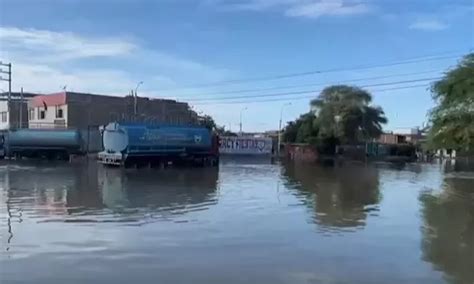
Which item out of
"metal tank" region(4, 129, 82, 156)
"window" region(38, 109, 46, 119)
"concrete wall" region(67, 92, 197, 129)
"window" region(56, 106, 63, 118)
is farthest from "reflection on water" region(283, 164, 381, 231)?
"window" region(38, 109, 46, 119)

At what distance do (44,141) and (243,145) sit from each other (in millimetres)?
28647

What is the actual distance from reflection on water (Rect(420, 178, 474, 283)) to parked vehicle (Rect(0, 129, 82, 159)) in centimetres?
3637

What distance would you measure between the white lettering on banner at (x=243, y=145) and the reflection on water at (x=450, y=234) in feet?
169

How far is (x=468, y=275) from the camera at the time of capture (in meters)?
9.11

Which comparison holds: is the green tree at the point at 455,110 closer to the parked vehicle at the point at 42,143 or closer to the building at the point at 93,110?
the parked vehicle at the point at 42,143

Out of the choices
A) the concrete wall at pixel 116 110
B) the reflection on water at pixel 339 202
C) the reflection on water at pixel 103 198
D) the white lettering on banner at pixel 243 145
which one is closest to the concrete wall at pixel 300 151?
the white lettering on banner at pixel 243 145

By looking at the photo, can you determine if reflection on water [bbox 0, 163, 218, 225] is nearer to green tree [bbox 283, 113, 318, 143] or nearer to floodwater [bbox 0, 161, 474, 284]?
floodwater [bbox 0, 161, 474, 284]

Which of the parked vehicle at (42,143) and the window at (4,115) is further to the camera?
the window at (4,115)

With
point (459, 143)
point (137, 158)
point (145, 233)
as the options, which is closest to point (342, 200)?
point (145, 233)

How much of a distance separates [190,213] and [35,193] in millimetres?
7494

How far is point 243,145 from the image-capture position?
245 feet

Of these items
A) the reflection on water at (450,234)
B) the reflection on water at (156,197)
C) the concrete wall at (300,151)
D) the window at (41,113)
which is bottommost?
the reflection on water at (450,234)

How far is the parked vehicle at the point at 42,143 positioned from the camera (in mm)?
52156

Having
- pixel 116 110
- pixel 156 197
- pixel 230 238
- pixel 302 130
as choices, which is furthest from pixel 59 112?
pixel 230 238
